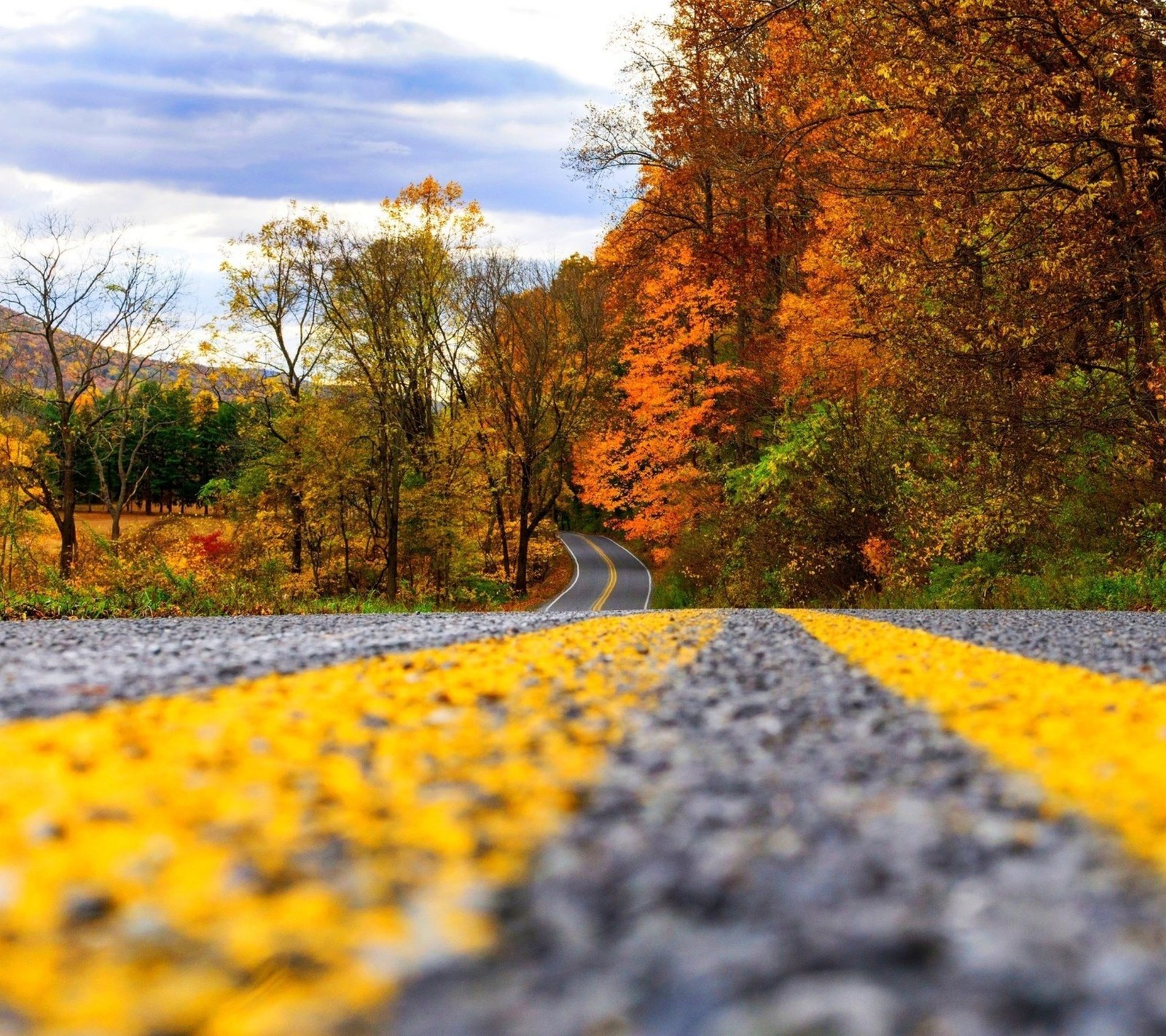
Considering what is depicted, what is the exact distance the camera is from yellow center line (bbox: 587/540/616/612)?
3400 cm

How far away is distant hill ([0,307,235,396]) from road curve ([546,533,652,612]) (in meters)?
14.8

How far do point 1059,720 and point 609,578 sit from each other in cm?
3759

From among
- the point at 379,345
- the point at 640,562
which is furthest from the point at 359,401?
the point at 640,562

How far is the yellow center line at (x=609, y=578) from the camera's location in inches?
1339

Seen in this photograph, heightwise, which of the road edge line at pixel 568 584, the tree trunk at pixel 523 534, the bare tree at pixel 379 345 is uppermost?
the bare tree at pixel 379 345

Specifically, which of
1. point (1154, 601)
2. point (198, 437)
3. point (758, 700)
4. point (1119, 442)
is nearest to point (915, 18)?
point (1119, 442)

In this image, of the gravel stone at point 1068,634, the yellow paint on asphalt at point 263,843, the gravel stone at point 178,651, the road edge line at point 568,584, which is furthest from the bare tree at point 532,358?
the yellow paint on asphalt at point 263,843

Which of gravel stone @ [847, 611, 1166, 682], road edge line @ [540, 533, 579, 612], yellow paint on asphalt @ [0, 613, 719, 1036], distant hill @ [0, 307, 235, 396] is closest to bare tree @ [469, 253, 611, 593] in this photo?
road edge line @ [540, 533, 579, 612]

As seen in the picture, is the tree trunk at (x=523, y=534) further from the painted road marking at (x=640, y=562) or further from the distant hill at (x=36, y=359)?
the distant hill at (x=36, y=359)

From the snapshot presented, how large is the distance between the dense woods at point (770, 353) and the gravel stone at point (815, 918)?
9.62m

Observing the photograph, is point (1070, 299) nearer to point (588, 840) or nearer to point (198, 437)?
point (588, 840)

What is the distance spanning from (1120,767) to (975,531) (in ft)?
37.7

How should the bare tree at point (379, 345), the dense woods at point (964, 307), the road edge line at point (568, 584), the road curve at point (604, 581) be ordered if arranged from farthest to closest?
the road curve at point (604, 581) → the road edge line at point (568, 584) → the bare tree at point (379, 345) → the dense woods at point (964, 307)

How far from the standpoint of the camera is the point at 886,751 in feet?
7.62
